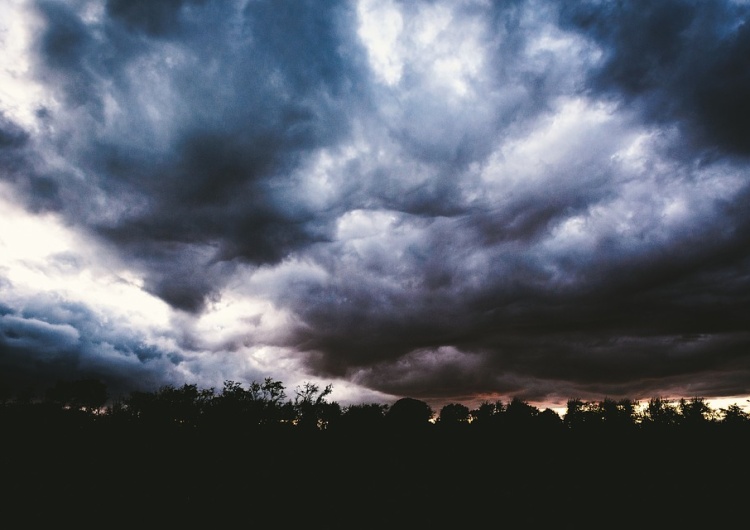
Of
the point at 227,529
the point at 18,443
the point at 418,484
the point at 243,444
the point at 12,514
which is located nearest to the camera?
the point at 12,514

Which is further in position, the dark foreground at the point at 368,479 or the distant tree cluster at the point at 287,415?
the distant tree cluster at the point at 287,415

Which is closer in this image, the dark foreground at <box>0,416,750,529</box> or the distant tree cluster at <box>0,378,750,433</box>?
the dark foreground at <box>0,416,750,529</box>

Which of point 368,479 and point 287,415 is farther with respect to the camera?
point 287,415

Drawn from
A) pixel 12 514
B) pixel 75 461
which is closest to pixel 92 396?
pixel 75 461

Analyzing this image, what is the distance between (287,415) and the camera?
7938cm

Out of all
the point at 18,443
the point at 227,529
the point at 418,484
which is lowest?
the point at 227,529

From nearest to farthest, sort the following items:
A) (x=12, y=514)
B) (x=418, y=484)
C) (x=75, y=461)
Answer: (x=12, y=514)
(x=418, y=484)
(x=75, y=461)

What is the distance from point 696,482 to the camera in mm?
30812

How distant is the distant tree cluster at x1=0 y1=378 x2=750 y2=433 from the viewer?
51.2m

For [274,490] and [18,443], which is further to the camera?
[18,443]

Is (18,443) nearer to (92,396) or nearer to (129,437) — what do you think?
(129,437)

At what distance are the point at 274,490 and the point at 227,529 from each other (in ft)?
18.0

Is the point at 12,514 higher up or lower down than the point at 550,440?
lower down

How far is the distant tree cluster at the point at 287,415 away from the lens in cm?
5116
